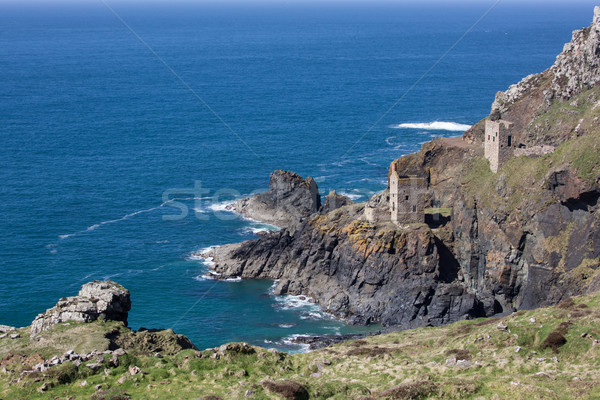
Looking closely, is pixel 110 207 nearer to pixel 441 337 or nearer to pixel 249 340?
pixel 249 340

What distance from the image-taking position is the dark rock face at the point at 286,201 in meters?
132

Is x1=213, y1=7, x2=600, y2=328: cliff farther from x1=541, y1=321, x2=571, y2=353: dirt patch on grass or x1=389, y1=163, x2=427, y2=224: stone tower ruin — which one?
x1=541, y1=321, x2=571, y2=353: dirt patch on grass

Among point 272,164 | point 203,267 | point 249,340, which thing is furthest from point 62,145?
point 249,340

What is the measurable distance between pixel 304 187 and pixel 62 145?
7830cm

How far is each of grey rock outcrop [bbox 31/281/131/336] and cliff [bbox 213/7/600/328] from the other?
136ft

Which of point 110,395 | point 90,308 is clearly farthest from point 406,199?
point 110,395

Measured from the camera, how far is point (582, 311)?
63531 mm

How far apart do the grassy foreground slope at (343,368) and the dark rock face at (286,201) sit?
64630 millimetres

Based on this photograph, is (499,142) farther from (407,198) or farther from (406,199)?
(406,199)

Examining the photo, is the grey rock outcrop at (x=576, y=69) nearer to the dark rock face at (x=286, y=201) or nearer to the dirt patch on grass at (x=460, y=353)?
the dark rock face at (x=286, y=201)

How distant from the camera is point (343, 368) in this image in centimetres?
5884

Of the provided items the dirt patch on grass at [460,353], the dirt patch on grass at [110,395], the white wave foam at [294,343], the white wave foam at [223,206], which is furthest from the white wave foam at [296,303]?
the dirt patch on grass at [110,395]

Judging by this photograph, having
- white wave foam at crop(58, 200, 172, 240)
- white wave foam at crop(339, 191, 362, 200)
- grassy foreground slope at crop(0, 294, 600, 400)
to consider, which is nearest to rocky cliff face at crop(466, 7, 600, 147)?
white wave foam at crop(339, 191, 362, 200)

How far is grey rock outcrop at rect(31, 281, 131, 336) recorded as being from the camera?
5941 centimetres
